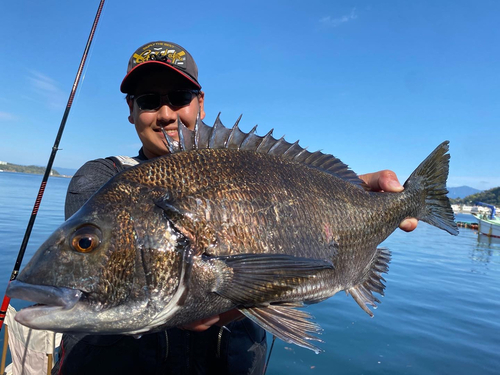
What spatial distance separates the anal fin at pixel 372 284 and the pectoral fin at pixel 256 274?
97cm

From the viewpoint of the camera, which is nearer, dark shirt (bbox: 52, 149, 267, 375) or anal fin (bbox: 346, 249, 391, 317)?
dark shirt (bbox: 52, 149, 267, 375)

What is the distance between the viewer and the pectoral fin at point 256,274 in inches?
64.2

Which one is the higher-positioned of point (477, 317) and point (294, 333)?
point (294, 333)

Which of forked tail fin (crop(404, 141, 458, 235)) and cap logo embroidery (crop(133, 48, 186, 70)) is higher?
cap logo embroidery (crop(133, 48, 186, 70))

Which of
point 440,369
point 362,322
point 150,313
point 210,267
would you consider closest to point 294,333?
point 210,267

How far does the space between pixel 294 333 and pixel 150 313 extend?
0.77 m

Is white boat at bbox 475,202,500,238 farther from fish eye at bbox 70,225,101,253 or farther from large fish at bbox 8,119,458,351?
fish eye at bbox 70,225,101,253

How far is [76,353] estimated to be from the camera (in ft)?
7.63

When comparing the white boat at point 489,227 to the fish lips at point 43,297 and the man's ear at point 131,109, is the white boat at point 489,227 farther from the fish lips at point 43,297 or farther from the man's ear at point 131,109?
the fish lips at point 43,297

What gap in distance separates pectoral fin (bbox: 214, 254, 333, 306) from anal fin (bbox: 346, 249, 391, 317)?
3.19 ft

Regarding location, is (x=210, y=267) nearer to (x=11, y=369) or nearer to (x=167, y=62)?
(x=167, y=62)

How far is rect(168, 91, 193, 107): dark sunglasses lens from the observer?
117 inches

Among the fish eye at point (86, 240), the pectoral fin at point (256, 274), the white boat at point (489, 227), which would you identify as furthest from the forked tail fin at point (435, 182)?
the white boat at point (489, 227)

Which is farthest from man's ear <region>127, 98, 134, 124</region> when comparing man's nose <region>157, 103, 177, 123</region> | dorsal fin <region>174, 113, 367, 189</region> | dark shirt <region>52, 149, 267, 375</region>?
dorsal fin <region>174, 113, 367, 189</region>
